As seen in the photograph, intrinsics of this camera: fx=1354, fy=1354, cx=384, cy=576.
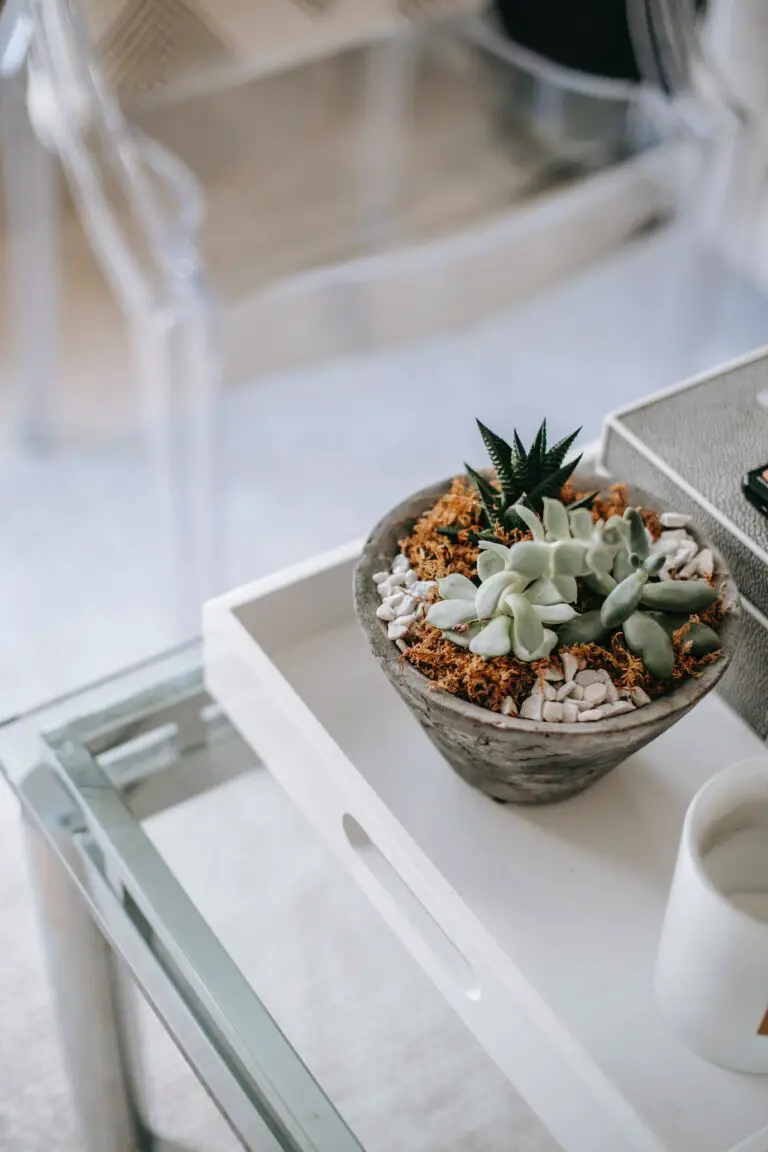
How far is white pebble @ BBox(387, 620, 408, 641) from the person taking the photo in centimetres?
56

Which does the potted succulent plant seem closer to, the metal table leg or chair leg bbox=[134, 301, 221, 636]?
the metal table leg

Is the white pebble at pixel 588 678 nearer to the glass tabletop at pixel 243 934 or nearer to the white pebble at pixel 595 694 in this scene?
the white pebble at pixel 595 694

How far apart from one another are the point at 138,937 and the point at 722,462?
369 mm

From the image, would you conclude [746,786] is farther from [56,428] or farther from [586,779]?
[56,428]

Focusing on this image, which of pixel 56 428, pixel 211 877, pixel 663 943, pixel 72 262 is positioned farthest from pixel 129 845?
pixel 72 262

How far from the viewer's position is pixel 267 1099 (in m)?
0.61

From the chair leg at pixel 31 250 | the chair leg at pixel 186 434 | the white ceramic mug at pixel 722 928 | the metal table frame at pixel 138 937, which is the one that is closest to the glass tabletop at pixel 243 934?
the metal table frame at pixel 138 937

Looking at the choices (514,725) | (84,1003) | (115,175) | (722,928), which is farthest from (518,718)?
(115,175)

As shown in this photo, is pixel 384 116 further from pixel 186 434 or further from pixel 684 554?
pixel 684 554

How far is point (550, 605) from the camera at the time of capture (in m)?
0.54

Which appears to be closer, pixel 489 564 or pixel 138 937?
pixel 489 564

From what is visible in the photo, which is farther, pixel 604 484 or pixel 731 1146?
pixel 604 484

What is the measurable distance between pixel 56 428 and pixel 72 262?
310 mm

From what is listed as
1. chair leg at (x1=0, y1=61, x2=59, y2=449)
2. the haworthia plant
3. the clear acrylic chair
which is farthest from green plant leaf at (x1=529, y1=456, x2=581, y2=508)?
chair leg at (x1=0, y1=61, x2=59, y2=449)
